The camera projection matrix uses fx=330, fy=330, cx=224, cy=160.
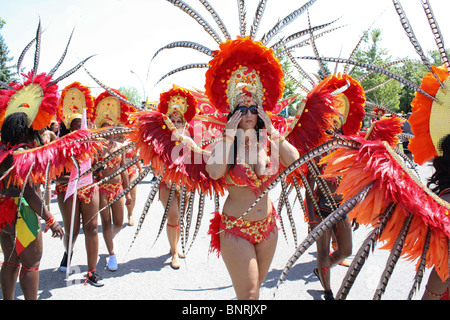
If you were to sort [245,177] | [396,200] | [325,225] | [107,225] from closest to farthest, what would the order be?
[325,225] → [396,200] → [245,177] → [107,225]

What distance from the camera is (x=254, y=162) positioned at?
2.27m

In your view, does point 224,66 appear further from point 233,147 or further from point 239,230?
point 239,230

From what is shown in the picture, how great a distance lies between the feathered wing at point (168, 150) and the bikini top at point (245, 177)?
206mm

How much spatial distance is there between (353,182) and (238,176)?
Answer: 87 cm

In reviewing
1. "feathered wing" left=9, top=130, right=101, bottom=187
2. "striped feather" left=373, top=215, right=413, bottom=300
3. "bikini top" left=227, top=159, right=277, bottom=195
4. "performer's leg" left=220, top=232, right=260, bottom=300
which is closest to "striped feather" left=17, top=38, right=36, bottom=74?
"feathered wing" left=9, top=130, right=101, bottom=187

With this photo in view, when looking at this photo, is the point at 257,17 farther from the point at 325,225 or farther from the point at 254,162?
the point at 325,225

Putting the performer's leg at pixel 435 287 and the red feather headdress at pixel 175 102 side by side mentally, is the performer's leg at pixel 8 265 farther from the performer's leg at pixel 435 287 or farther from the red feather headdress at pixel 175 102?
the performer's leg at pixel 435 287

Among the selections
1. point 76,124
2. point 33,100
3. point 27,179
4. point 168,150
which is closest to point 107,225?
point 76,124

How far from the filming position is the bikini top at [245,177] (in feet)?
7.28

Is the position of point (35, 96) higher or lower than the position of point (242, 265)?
higher

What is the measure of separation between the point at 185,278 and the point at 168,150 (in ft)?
6.72

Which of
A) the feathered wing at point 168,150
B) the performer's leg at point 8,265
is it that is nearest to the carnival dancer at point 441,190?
the feathered wing at point 168,150

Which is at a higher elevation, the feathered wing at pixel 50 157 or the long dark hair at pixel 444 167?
the feathered wing at pixel 50 157

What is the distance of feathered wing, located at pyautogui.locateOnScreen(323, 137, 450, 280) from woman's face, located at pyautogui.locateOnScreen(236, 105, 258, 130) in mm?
813
